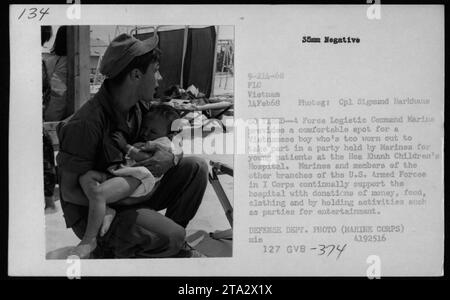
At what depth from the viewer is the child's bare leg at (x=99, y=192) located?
125 cm

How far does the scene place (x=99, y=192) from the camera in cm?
125

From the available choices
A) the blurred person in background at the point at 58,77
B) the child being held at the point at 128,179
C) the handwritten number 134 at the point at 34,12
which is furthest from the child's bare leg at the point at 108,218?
the handwritten number 134 at the point at 34,12

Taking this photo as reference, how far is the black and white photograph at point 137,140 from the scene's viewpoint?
1.24m

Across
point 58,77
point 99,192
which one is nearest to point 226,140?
point 99,192

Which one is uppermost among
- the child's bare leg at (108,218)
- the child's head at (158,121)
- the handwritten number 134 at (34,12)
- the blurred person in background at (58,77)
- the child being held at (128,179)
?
the handwritten number 134 at (34,12)

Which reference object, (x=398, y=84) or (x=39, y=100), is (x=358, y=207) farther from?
(x=39, y=100)

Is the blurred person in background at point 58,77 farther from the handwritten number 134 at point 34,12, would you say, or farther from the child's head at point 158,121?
the child's head at point 158,121

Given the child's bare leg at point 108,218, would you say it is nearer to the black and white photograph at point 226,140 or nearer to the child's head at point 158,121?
the black and white photograph at point 226,140

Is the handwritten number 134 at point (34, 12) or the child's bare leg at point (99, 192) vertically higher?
the handwritten number 134 at point (34, 12)

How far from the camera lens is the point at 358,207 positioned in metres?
1.28

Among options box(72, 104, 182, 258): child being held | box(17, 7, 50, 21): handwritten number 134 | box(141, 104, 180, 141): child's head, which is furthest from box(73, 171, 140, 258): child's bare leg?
box(17, 7, 50, 21): handwritten number 134

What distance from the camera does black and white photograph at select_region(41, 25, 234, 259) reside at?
4.06ft
